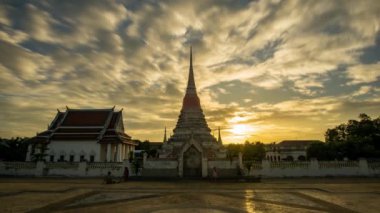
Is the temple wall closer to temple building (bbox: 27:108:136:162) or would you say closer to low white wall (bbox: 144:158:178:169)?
low white wall (bbox: 144:158:178:169)

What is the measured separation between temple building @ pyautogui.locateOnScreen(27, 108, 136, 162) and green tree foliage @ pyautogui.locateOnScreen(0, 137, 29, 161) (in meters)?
1.70

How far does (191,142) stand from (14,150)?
26087 mm

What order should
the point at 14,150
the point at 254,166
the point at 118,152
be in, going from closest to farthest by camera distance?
the point at 254,166 → the point at 14,150 → the point at 118,152

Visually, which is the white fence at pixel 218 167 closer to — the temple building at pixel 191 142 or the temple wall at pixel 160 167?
the temple wall at pixel 160 167

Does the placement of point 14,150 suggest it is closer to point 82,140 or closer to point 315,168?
point 82,140

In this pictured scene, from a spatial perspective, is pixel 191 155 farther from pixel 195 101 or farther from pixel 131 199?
pixel 195 101

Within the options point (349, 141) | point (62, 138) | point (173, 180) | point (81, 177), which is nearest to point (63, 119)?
point (62, 138)

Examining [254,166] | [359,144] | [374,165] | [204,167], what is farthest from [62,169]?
[359,144]

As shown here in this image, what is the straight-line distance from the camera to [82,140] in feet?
127

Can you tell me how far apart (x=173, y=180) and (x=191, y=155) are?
545cm

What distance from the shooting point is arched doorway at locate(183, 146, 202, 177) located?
1104 inches

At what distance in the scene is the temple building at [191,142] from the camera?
2833cm

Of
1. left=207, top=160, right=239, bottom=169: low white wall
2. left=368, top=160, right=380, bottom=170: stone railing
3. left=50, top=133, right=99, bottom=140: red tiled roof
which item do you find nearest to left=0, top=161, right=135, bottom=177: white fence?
left=207, top=160, right=239, bottom=169: low white wall

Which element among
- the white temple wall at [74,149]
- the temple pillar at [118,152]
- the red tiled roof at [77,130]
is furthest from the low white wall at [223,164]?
the red tiled roof at [77,130]
